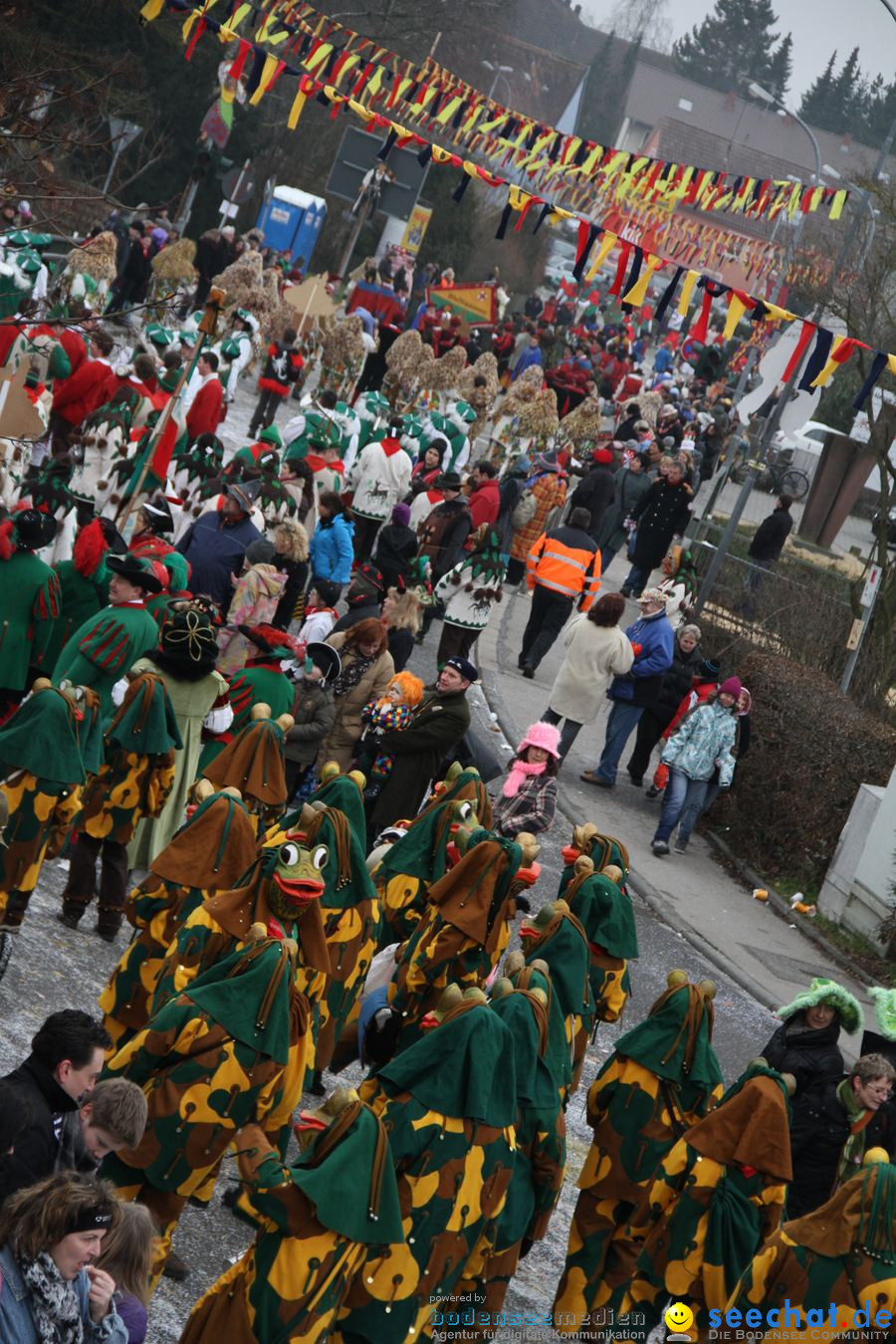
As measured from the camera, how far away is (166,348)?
16.5 m

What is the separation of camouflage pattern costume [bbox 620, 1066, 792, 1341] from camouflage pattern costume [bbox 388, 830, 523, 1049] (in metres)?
1.48

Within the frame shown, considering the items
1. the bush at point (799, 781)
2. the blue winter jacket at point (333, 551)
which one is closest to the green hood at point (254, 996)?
the blue winter jacket at point (333, 551)

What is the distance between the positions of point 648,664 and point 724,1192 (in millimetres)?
8634

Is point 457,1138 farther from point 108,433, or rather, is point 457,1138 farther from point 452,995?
point 108,433

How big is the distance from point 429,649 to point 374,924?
30.8ft

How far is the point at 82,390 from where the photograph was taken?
49.7 feet

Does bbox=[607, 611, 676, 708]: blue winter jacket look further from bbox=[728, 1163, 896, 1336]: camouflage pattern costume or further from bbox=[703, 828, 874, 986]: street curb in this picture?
bbox=[728, 1163, 896, 1336]: camouflage pattern costume

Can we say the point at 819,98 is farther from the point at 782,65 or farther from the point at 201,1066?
the point at 201,1066

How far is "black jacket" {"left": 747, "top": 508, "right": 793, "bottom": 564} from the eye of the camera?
68.8ft

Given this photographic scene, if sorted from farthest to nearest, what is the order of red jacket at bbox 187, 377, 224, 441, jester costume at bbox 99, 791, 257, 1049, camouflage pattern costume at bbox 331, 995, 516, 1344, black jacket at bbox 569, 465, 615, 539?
black jacket at bbox 569, 465, 615, 539 → red jacket at bbox 187, 377, 224, 441 → jester costume at bbox 99, 791, 257, 1049 → camouflage pattern costume at bbox 331, 995, 516, 1344

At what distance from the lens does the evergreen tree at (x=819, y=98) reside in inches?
4636

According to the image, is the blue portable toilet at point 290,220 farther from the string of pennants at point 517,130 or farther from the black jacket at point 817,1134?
the black jacket at point 817,1134

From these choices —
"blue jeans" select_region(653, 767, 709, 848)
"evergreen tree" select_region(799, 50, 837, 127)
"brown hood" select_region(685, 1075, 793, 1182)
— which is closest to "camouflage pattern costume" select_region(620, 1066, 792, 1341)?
"brown hood" select_region(685, 1075, 793, 1182)

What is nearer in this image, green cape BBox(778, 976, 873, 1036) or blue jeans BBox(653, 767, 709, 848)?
green cape BBox(778, 976, 873, 1036)
